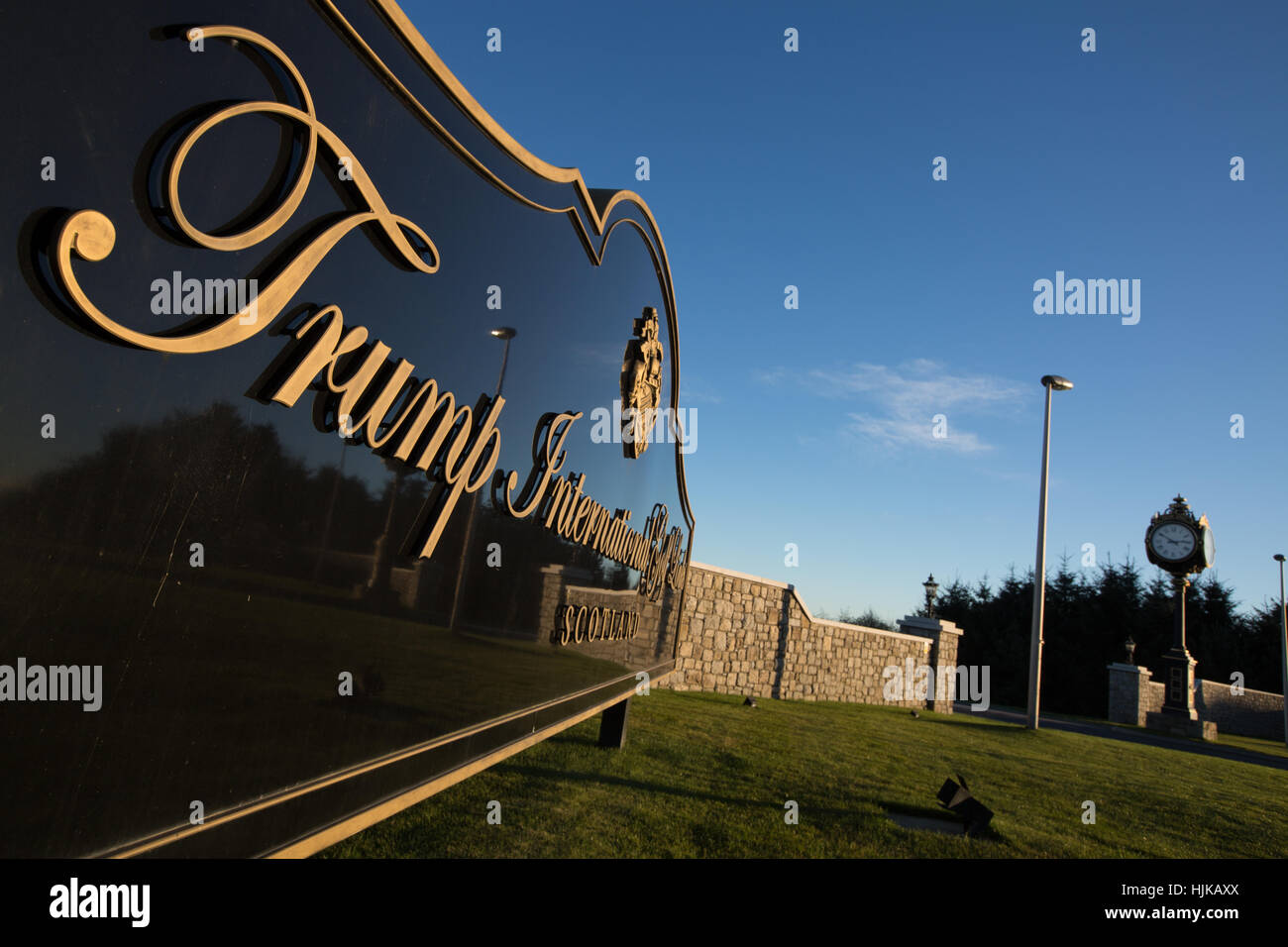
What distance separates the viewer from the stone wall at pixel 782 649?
47.0ft

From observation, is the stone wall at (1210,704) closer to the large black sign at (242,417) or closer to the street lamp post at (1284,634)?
the street lamp post at (1284,634)

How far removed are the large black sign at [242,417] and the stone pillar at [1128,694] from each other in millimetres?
25791

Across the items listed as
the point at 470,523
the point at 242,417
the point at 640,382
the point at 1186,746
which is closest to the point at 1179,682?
the point at 1186,746

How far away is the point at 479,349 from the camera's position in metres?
2.65

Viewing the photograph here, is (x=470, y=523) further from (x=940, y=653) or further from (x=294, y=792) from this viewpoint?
(x=940, y=653)

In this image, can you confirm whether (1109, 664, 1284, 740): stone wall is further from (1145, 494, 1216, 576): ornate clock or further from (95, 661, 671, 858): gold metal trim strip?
(95, 661, 671, 858): gold metal trim strip

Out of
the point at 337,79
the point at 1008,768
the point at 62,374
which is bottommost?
the point at 1008,768

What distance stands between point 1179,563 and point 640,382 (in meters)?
24.5

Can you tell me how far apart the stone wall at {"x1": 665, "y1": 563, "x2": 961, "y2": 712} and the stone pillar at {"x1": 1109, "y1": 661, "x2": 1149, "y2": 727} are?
6900 mm

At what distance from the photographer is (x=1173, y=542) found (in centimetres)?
2297

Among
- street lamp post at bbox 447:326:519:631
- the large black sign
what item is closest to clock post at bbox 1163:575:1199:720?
the large black sign
